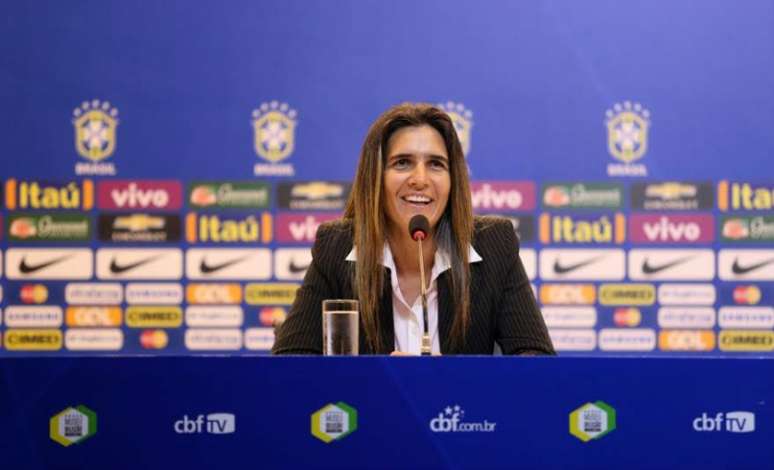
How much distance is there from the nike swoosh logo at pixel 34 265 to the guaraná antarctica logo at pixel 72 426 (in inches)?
122

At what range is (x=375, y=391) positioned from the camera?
5.65 ft

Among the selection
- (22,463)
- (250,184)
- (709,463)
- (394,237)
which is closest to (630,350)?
(250,184)

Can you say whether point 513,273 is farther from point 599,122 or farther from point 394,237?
point 599,122

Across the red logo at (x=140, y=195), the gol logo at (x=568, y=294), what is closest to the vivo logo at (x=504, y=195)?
the gol logo at (x=568, y=294)

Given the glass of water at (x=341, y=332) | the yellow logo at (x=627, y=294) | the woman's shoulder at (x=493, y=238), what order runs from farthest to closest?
the yellow logo at (x=627, y=294) → the woman's shoulder at (x=493, y=238) → the glass of water at (x=341, y=332)

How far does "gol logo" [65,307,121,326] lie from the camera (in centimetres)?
466

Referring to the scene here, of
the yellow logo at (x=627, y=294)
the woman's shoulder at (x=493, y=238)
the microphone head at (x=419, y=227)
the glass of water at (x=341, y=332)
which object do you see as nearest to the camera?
the glass of water at (x=341, y=332)

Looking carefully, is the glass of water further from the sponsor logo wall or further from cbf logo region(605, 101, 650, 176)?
cbf logo region(605, 101, 650, 176)

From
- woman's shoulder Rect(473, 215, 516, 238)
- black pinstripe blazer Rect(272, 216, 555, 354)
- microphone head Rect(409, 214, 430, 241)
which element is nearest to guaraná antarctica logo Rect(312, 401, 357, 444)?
microphone head Rect(409, 214, 430, 241)

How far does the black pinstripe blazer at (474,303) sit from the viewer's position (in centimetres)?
260

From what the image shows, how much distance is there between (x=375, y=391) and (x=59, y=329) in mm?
3300

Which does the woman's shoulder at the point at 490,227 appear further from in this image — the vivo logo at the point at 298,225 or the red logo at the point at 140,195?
the red logo at the point at 140,195

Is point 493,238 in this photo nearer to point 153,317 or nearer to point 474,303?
point 474,303

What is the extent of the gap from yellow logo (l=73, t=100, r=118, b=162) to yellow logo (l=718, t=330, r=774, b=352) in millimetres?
2904
